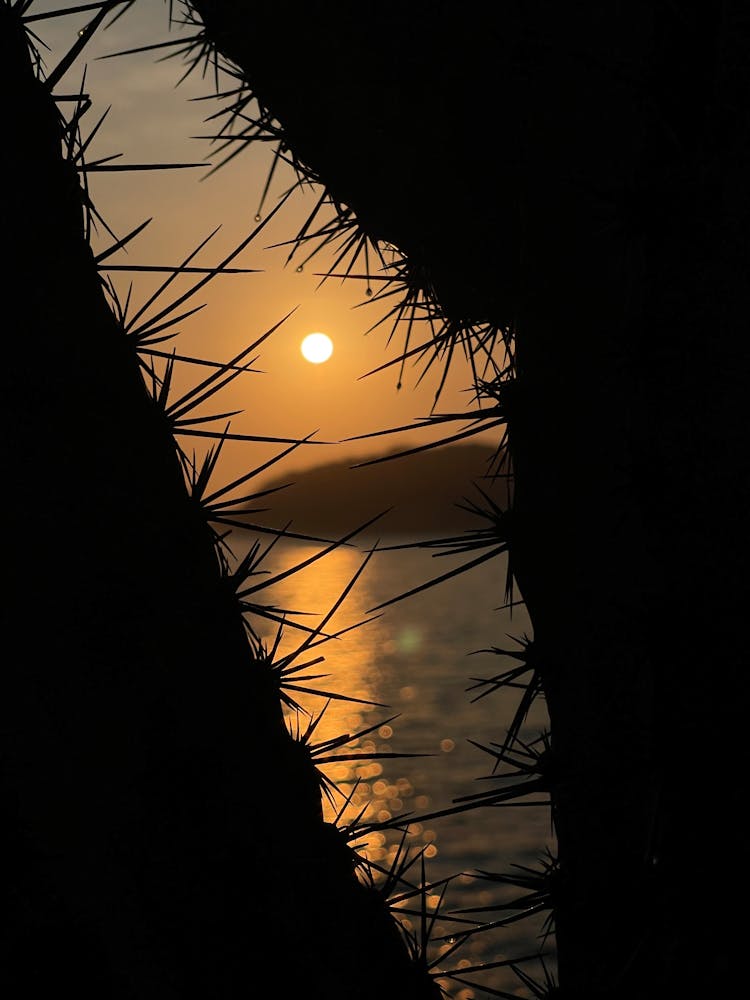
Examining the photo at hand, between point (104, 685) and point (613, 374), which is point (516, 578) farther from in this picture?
point (104, 685)

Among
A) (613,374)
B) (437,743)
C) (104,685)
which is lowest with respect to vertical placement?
(104,685)

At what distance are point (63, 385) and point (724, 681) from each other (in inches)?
34.2

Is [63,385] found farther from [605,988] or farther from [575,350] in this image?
[605,988]

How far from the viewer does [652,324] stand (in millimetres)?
1312

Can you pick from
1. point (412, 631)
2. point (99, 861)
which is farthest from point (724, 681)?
point (412, 631)

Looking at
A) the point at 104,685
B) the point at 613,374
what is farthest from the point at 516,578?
the point at 104,685

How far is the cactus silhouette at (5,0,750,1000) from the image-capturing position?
1.19 metres

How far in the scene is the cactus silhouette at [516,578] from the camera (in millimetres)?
1194

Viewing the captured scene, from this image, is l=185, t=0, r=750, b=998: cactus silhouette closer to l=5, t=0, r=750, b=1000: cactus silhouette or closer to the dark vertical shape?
l=5, t=0, r=750, b=1000: cactus silhouette

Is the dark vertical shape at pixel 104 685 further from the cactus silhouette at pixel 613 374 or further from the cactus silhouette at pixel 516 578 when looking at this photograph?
the cactus silhouette at pixel 613 374

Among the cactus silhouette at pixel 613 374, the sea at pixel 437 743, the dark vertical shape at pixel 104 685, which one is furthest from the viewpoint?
the sea at pixel 437 743

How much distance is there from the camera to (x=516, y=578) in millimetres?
1634

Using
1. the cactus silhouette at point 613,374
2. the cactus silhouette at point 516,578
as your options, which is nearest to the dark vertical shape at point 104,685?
the cactus silhouette at point 516,578

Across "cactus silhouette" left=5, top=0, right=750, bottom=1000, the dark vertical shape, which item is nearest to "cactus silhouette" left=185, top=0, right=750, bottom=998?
"cactus silhouette" left=5, top=0, right=750, bottom=1000
